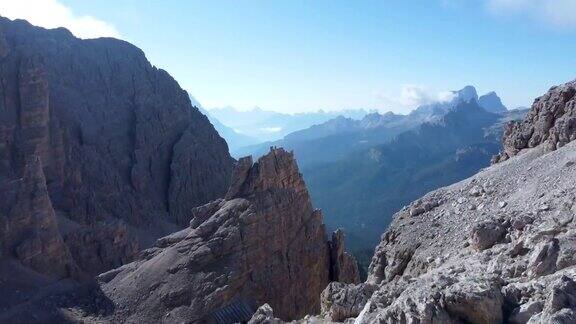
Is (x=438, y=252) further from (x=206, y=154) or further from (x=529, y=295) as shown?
(x=206, y=154)

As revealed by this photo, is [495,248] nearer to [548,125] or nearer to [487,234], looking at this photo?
[487,234]

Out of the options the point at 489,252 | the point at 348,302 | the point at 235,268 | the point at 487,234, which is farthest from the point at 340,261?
the point at 489,252

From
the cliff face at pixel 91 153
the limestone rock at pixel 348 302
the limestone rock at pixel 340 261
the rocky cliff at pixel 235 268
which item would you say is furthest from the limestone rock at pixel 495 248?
the cliff face at pixel 91 153

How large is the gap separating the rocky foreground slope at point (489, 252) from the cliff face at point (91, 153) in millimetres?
51974

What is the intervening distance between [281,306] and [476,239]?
30.4m

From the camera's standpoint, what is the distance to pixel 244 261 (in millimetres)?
52344

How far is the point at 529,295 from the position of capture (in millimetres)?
15633

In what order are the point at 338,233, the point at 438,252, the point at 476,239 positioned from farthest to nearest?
1. the point at 338,233
2. the point at 438,252
3. the point at 476,239

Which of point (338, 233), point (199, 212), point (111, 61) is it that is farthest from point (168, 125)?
point (338, 233)

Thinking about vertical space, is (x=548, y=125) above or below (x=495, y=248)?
above

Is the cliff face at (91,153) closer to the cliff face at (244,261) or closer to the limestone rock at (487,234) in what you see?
the cliff face at (244,261)

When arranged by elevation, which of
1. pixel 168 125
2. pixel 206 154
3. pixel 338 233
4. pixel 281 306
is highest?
pixel 168 125

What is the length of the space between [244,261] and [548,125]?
26.6 metres

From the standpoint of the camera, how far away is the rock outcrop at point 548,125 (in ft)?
119
